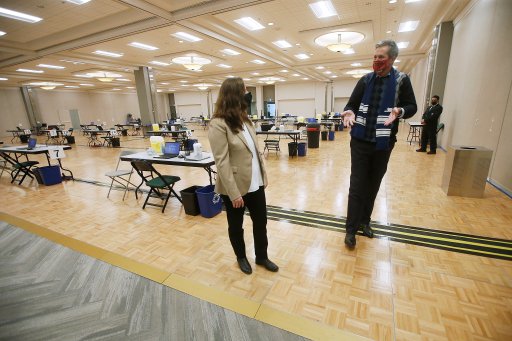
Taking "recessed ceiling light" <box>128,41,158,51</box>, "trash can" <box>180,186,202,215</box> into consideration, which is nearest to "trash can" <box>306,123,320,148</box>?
"trash can" <box>180,186,202,215</box>

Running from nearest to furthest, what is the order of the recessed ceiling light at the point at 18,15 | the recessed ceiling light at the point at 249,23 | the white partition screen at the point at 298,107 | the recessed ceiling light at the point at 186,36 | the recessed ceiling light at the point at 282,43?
1. the recessed ceiling light at the point at 18,15
2. the recessed ceiling light at the point at 249,23
3. the recessed ceiling light at the point at 186,36
4. the recessed ceiling light at the point at 282,43
5. the white partition screen at the point at 298,107

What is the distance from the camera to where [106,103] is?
82.4ft

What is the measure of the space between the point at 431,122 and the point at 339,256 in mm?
6270

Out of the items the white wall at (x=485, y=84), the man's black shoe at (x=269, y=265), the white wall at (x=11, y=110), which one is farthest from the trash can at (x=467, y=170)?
the white wall at (x=11, y=110)

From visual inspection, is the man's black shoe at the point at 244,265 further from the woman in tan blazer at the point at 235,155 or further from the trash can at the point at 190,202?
the trash can at the point at 190,202

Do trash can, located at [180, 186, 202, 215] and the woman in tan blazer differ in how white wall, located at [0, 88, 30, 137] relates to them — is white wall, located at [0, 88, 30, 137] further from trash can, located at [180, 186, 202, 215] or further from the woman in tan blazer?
the woman in tan blazer

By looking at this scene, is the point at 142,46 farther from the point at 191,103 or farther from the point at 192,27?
the point at 191,103

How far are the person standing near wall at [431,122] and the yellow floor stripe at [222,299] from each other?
688cm

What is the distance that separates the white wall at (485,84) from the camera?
12.8ft

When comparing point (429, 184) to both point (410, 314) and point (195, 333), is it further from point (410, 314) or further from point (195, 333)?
point (195, 333)

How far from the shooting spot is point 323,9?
6.80 m

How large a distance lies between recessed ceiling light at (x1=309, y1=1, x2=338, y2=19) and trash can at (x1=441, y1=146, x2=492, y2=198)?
4.96m

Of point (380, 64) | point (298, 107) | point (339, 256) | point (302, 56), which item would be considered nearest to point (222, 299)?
point (339, 256)

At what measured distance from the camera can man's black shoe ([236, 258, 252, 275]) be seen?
2.15 m
